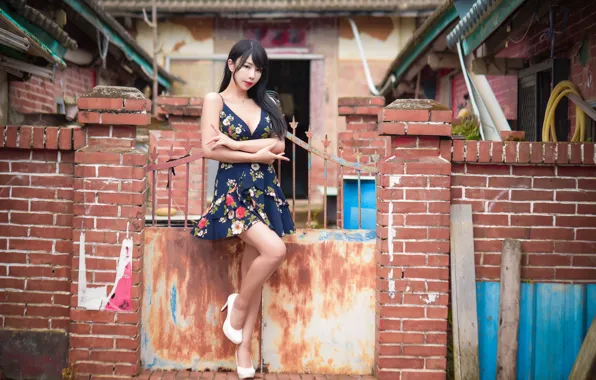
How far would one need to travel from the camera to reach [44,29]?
5043mm

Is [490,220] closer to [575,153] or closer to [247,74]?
[575,153]

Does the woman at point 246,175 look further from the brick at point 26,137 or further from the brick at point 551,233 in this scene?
the brick at point 551,233

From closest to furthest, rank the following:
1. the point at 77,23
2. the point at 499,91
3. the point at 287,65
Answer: the point at 77,23 → the point at 499,91 → the point at 287,65

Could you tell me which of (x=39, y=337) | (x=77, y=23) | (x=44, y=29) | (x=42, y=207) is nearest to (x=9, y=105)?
(x=44, y=29)

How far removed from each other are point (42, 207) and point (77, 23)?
384 cm

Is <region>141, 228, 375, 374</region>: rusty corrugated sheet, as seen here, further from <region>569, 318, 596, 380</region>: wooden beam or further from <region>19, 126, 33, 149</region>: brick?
<region>569, 318, 596, 380</region>: wooden beam

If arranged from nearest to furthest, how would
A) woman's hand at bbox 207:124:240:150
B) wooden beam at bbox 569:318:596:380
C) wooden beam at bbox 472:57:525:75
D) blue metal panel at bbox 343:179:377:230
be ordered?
wooden beam at bbox 569:318:596:380 → woman's hand at bbox 207:124:240:150 → blue metal panel at bbox 343:179:377:230 → wooden beam at bbox 472:57:525:75

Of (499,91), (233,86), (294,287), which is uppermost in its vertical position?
(499,91)

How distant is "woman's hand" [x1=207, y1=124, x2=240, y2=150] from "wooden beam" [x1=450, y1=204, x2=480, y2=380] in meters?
1.38

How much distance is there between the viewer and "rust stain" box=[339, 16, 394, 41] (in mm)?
10148

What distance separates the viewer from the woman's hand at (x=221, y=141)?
3258 millimetres

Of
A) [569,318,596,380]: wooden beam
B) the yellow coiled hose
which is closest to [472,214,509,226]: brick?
[569,318,596,380]: wooden beam

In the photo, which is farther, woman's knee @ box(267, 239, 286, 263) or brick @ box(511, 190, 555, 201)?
brick @ box(511, 190, 555, 201)

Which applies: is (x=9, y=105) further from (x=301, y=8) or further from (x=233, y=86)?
(x=301, y=8)
